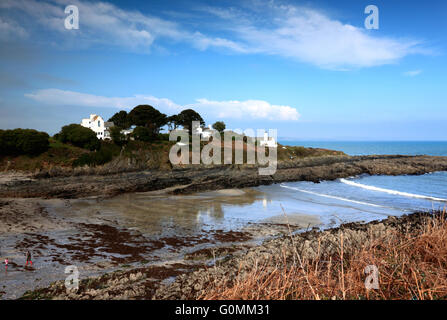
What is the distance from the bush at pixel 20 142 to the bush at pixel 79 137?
5.54 m

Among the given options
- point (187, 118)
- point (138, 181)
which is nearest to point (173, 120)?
point (187, 118)

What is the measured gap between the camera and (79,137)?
41.8 meters

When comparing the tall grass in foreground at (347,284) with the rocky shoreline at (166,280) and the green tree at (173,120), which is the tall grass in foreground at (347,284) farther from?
the green tree at (173,120)

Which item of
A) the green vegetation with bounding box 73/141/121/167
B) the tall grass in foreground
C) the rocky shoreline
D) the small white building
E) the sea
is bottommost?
the sea

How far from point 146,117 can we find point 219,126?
23535 mm

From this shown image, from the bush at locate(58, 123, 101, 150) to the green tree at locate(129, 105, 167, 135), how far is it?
1617cm

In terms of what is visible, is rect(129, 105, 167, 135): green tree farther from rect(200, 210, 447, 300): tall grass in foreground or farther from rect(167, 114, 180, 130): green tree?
rect(200, 210, 447, 300): tall grass in foreground

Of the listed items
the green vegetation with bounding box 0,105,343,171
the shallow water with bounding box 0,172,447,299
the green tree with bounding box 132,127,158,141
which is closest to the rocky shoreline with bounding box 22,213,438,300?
the shallow water with bounding box 0,172,447,299

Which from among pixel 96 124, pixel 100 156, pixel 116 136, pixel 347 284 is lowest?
pixel 347 284

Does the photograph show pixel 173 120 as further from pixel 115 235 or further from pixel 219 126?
pixel 115 235

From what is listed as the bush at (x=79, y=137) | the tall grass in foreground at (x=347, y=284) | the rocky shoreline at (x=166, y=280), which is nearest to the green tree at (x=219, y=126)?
the bush at (x=79, y=137)

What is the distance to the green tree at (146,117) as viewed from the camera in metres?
58.4

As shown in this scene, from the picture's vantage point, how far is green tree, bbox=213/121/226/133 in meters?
75.6
